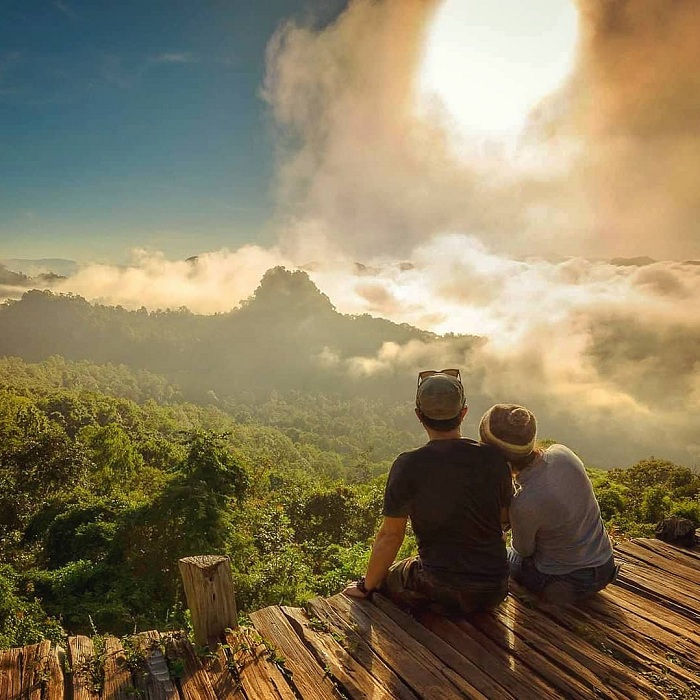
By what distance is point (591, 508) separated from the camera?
4062 mm

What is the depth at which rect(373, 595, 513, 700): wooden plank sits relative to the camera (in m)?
3.19

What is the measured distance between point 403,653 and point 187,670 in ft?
5.09

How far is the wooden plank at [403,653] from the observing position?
3.18m

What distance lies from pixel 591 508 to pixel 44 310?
215m

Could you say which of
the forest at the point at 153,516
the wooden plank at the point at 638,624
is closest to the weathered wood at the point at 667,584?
the wooden plank at the point at 638,624

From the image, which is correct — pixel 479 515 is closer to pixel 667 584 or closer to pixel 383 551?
pixel 383 551

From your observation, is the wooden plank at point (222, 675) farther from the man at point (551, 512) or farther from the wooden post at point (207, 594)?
the man at point (551, 512)

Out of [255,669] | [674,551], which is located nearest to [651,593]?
[674,551]

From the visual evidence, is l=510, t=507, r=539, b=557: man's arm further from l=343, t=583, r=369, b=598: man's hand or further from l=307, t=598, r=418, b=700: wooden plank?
l=307, t=598, r=418, b=700: wooden plank

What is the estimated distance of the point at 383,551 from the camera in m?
3.91

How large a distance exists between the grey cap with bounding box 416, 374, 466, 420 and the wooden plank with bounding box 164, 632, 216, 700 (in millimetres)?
2398

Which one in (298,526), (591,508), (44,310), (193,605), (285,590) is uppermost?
(44,310)

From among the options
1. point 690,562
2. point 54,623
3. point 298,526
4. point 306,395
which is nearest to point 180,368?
point 306,395

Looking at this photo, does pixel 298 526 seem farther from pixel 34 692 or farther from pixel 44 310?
pixel 44 310
